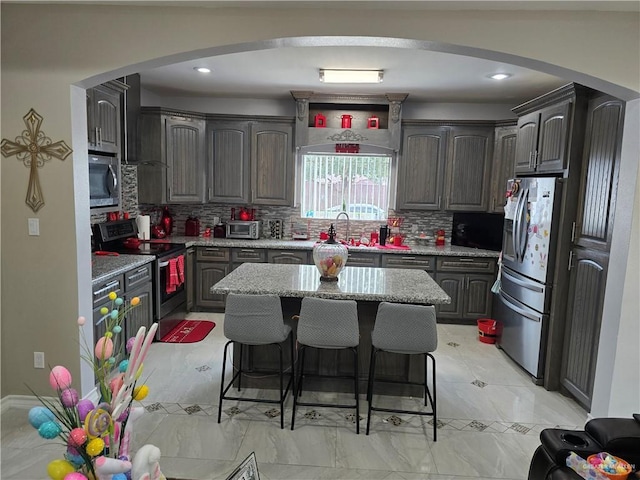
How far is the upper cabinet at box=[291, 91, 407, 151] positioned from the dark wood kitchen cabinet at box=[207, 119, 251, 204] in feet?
2.36

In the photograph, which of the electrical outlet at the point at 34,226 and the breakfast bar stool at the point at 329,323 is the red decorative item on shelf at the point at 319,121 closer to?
the breakfast bar stool at the point at 329,323

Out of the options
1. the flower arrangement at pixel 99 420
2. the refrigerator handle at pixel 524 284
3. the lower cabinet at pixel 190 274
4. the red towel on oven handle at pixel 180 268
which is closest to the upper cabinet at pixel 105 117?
the red towel on oven handle at pixel 180 268

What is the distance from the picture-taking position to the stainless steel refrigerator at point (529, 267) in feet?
11.3

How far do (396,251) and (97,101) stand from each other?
3430mm

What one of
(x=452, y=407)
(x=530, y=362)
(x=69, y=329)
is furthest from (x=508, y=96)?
(x=69, y=329)

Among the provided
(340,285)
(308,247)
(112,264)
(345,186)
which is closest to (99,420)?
(340,285)

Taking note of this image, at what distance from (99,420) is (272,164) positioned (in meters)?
4.62

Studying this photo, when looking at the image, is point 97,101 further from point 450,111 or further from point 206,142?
point 450,111

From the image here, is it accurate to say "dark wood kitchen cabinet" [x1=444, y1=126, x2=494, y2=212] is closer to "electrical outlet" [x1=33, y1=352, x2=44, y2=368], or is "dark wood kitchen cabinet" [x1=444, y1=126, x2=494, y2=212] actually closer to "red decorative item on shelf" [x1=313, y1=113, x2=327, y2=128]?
"red decorative item on shelf" [x1=313, y1=113, x2=327, y2=128]

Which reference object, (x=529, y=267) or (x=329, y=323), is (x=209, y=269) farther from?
(x=529, y=267)

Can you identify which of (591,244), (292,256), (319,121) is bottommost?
(292,256)

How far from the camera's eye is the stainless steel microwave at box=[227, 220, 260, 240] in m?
5.54

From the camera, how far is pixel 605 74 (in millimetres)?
2482

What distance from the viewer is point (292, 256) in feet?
17.0
